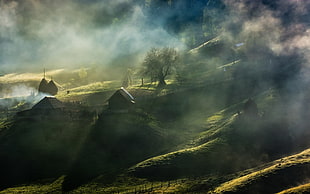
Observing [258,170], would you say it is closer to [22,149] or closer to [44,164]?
[44,164]

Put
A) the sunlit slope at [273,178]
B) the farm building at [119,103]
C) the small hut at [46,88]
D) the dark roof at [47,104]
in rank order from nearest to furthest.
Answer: the sunlit slope at [273,178] → the dark roof at [47,104] → the farm building at [119,103] → the small hut at [46,88]

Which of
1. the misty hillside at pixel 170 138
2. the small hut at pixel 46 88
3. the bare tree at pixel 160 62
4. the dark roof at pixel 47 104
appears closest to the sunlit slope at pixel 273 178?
the misty hillside at pixel 170 138

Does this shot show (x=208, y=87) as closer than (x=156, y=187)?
No

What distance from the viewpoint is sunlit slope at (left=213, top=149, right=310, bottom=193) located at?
5006cm

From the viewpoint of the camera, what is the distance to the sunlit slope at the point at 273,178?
164 feet

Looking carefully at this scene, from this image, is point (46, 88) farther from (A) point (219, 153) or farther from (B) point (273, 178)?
(B) point (273, 178)

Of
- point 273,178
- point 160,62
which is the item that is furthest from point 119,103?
point 160,62

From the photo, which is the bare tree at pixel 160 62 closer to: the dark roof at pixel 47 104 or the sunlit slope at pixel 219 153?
the sunlit slope at pixel 219 153

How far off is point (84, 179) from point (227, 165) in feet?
84.8

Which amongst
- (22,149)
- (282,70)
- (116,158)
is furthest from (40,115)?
(282,70)

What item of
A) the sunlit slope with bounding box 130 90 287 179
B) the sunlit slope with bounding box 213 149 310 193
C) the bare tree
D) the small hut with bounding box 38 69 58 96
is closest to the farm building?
the sunlit slope with bounding box 130 90 287 179

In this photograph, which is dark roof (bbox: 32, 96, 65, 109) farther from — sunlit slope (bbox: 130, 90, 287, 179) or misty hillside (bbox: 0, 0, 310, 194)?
sunlit slope (bbox: 130, 90, 287, 179)

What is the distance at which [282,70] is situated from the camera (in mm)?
111062

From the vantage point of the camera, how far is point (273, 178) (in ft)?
171
